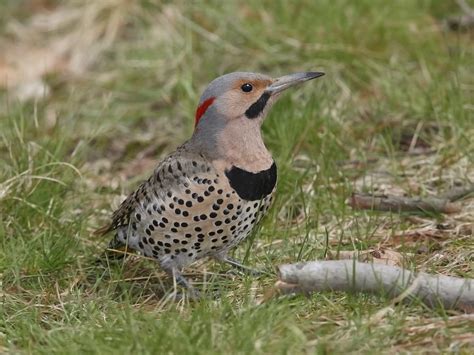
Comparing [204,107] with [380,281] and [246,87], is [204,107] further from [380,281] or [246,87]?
[380,281]

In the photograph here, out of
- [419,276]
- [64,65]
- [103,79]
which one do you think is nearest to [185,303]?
[419,276]

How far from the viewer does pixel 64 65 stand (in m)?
9.16

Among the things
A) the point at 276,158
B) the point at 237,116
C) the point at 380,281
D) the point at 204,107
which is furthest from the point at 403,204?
the point at 380,281

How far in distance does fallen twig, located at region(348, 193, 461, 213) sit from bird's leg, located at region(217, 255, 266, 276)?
2.81 ft

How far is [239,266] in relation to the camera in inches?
201

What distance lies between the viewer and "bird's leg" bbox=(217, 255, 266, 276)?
16.2ft

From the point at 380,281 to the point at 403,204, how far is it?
1622 mm

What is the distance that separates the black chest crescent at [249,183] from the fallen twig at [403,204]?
899 mm

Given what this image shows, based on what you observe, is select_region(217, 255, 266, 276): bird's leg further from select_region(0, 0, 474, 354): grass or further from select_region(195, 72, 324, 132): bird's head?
select_region(195, 72, 324, 132): bird's head

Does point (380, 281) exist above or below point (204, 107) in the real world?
below

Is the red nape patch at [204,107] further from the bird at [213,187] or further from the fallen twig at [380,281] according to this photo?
the fallen twig at [380,281]

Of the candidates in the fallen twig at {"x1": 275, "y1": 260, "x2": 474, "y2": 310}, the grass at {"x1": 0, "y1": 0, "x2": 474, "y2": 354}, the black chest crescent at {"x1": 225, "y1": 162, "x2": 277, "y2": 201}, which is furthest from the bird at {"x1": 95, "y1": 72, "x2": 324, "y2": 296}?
the fallen twig at {"x1": 275, "y1": 260, "x2": 474, "y2": 310}

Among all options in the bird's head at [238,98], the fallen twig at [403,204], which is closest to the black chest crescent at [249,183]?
the bird's head at [238,98]

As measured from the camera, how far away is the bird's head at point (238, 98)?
16.8 feet
